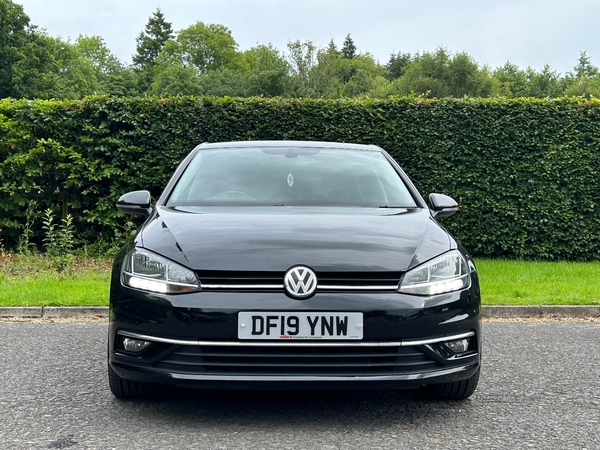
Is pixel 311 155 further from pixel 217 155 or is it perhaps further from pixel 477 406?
pixel 477 406

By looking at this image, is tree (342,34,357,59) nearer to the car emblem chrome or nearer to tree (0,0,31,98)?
tree (0,0,31,98)

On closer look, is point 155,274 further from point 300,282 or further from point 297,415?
point 297,415

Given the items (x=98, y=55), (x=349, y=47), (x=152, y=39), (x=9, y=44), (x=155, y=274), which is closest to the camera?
(x=155, y=274)

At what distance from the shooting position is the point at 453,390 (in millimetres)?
3854

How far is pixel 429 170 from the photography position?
1109cm

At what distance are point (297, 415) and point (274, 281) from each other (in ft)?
2.77

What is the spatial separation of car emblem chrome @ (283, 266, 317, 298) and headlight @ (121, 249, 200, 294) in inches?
16.9

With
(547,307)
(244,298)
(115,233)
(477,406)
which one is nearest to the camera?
(244,298)

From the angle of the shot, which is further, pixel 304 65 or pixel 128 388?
pixel 304 65

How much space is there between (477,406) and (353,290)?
3.98 ft

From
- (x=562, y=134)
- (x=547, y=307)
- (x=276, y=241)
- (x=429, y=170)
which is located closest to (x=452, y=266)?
(x=276, y=241)

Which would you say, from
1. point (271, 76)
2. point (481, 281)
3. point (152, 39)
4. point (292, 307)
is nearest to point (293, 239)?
point (292, 307)

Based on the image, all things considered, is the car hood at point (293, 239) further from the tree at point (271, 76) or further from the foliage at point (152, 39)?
the foliage at point (152, 39)

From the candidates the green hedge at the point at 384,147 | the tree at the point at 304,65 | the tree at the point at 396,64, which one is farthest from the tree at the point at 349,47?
the green hedge at the point at 384,147
